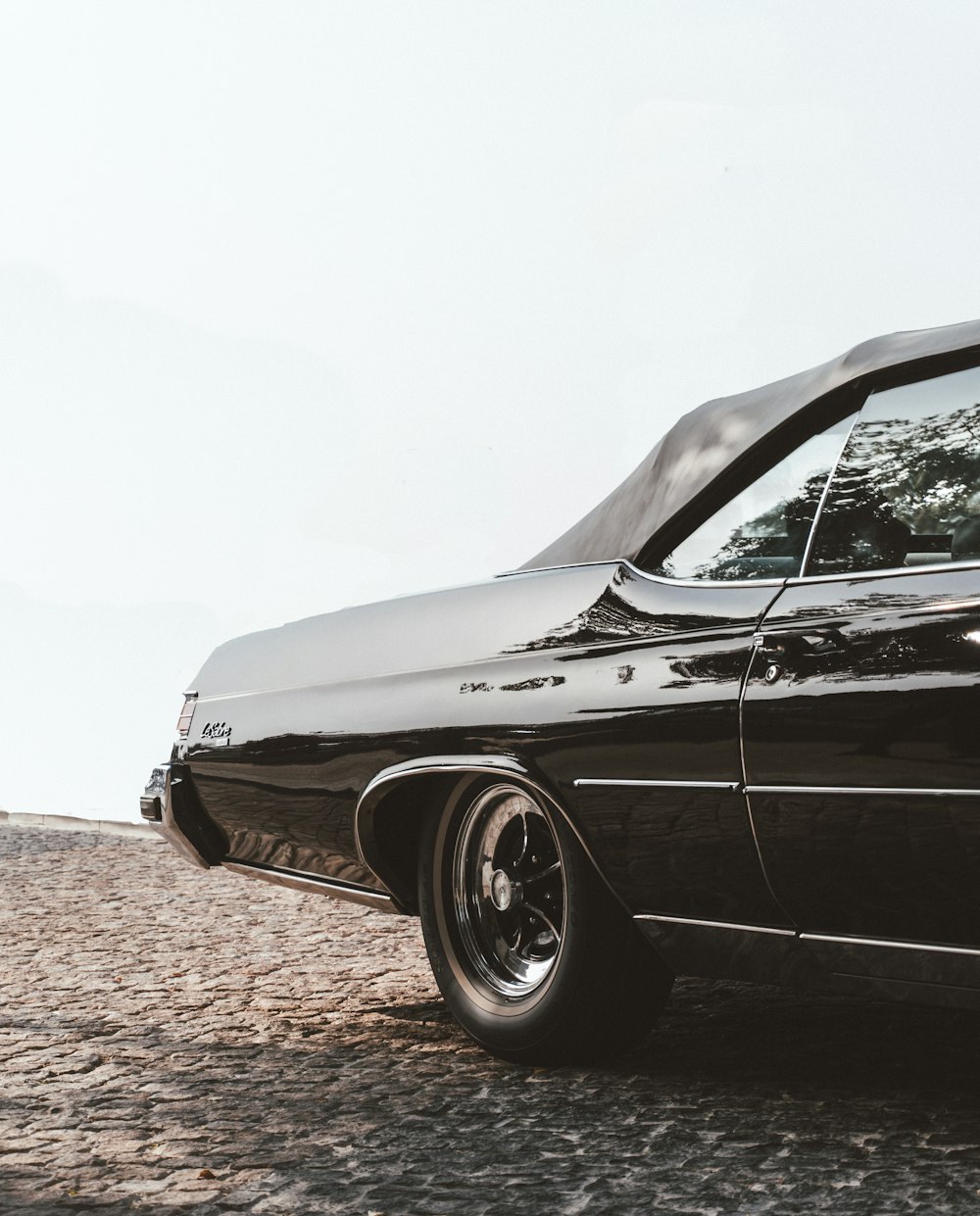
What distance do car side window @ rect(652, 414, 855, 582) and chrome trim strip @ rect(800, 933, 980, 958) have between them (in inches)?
29.2

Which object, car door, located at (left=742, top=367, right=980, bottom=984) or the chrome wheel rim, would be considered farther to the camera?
the chrome wheel rim

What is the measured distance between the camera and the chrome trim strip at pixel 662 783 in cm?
342

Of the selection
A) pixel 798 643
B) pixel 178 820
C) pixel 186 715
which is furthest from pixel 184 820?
pixel 798 643

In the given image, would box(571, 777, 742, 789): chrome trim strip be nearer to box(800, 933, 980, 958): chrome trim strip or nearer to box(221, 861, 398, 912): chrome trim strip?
box(800, 933, 980, 958): chrome trim strip

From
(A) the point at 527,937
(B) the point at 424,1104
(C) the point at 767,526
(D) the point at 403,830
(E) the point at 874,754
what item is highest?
(C) the point at 767,526

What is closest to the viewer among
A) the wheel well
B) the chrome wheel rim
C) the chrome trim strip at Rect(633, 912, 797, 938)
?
the chrome trim strip at Rect(633, 912, 797, 938)

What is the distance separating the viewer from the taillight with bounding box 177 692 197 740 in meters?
4.99

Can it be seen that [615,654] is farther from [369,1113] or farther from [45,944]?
[45,944]

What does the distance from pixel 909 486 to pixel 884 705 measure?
53 centimetres

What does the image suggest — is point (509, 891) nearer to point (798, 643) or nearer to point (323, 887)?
point (323, 887)

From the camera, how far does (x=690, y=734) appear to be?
3.48 meters

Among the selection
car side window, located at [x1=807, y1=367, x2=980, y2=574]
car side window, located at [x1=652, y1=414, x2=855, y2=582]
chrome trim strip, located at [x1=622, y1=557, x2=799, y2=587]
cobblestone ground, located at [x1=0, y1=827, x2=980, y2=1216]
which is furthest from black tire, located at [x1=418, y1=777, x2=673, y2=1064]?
car side window, located at [x1=807, y1=367, x2=980, y2=574]

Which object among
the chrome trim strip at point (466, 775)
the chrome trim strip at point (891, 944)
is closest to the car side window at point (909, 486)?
the chrome trim strip at point (891, 944)

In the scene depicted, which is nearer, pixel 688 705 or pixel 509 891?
pixel 688 705
